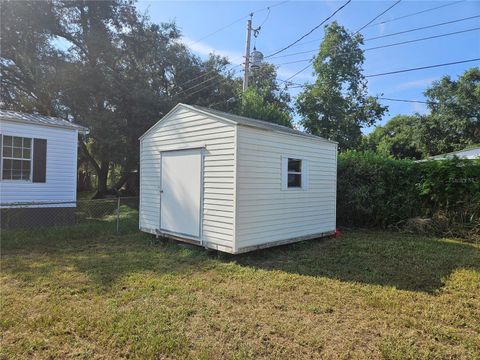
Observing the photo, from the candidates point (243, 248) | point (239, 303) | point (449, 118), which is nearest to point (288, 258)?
point (243, 248)

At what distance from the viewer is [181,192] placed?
6715 millimetres

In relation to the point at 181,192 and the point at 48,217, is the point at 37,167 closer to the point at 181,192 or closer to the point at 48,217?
the point at 48,217

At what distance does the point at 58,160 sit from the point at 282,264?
731 centimetres

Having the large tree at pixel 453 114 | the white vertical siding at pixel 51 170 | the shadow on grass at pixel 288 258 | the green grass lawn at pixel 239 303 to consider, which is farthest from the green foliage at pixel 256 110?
the large tree at pixel 453 114

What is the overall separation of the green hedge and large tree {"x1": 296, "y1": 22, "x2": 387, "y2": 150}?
6.76 meters

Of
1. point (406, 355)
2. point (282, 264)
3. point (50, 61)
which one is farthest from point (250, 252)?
point (50, 61)

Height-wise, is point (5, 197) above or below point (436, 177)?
below

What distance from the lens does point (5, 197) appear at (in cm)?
823

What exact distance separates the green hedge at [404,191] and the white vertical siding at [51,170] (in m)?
8.22

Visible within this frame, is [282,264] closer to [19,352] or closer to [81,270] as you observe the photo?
[81,270]

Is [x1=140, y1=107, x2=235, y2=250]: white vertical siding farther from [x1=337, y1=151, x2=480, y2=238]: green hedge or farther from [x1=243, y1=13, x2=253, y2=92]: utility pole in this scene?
[x1=243, y1=13, x2=253, y2=92]: utility pole

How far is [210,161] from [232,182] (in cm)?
77

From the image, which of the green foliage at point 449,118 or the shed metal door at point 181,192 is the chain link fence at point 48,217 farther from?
the green foliage at point 449,118

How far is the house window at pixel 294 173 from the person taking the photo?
6.84 meters
